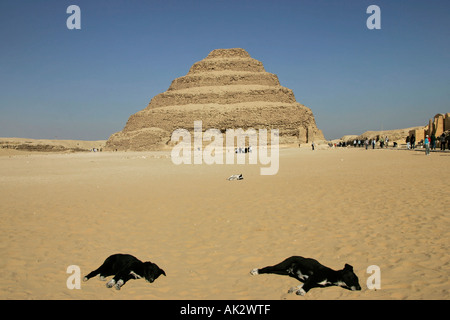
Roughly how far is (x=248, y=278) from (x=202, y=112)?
58.0 m

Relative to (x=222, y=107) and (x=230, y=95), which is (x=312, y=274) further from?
(x=230, y=95)

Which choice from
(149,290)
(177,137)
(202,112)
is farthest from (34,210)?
(202,112)

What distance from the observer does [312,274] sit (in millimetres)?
3322

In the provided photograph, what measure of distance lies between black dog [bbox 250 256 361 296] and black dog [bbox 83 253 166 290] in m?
1.08

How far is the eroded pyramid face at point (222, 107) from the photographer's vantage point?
57.3m

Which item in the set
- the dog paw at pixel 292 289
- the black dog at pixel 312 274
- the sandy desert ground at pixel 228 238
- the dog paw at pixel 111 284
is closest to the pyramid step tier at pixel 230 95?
the sandy desert ground at pixel 228 238

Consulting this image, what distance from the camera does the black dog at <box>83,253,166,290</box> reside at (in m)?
3.44

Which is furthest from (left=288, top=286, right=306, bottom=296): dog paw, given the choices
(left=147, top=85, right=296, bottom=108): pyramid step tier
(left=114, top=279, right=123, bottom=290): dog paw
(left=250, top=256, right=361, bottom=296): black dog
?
(left=147, top=85, right=296, bottom=108): pyramid step tier

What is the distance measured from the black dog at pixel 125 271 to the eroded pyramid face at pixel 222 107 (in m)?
51.0

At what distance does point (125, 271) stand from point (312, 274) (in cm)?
194


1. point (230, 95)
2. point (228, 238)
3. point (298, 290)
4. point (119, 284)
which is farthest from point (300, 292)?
point (230, 95)

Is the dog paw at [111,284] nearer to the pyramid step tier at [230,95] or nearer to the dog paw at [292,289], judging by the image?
the dog paw at [292,289]
